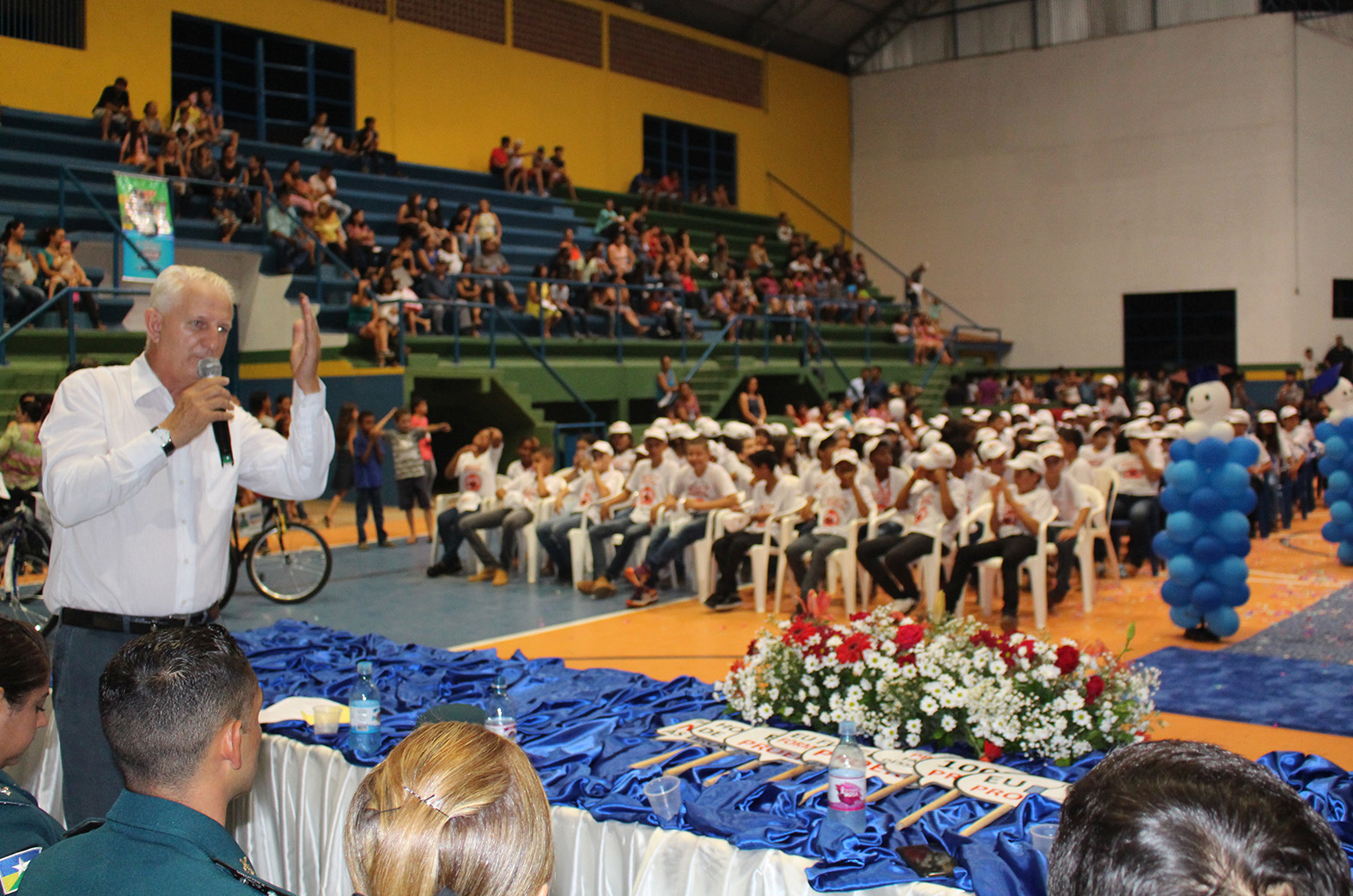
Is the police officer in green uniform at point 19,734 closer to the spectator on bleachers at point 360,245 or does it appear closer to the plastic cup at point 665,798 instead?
the plastic cup at point 665,798

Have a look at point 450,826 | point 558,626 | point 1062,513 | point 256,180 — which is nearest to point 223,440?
point 450,826

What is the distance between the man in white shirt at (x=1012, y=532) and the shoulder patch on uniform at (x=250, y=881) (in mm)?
6525

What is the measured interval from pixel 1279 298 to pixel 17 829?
887 inches

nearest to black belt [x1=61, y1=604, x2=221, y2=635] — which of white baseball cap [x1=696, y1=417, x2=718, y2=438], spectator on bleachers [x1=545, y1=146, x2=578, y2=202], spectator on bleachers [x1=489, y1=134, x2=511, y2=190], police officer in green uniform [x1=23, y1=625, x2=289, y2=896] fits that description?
police officer in green uniform [x1=23, y1=625, x2=289, y2=896]

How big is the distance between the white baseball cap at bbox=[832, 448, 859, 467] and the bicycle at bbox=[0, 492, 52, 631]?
5.22 meters

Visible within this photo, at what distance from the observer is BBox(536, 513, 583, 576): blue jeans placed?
31.3ft

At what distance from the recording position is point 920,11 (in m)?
24.6

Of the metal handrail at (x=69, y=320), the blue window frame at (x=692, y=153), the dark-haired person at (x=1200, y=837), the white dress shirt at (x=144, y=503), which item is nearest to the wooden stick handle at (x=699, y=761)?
the white dress shirt at (x=144, y=503)

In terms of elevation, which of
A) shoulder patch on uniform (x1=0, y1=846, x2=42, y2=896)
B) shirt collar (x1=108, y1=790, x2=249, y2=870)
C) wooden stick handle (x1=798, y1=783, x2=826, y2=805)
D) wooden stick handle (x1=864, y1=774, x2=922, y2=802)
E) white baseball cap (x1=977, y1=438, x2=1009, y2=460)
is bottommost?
wooden stick handle (x1=864, y1=774, x2=922, y2=802)

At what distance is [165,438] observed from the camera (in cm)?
264

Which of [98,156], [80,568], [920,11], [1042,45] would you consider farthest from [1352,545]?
[920,11]

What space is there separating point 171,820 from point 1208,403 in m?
7.02

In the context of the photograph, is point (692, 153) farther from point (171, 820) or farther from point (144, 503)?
point (171, 820)

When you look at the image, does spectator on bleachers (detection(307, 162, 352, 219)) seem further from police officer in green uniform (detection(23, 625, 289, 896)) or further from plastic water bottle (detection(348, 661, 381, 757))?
police officer in green uniform (detection(23, 625, 289, 896))
